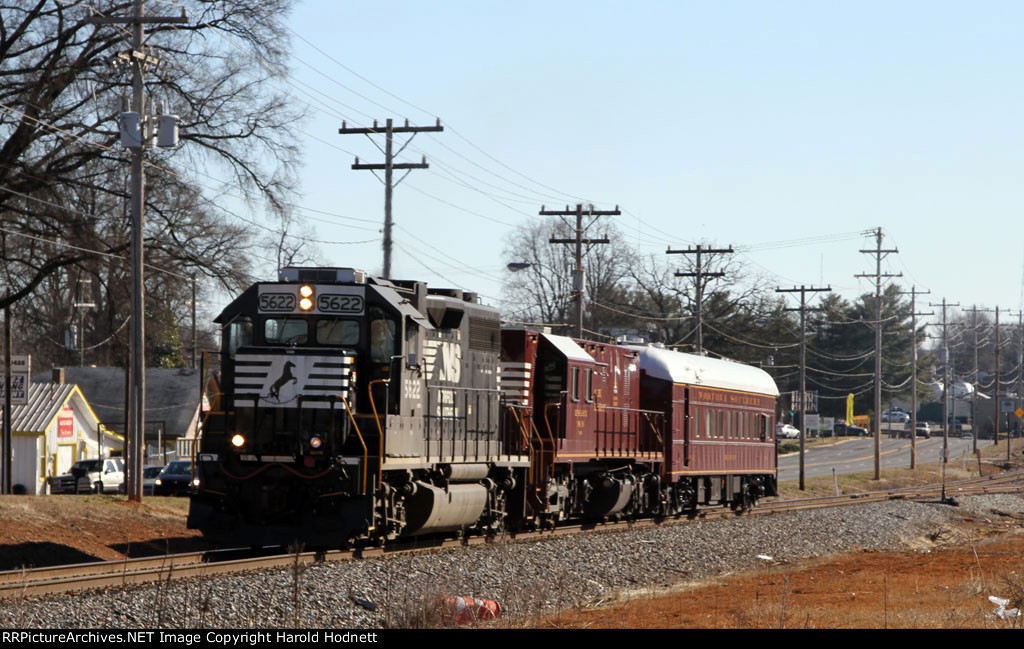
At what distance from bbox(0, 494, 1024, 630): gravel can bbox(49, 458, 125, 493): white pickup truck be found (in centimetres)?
2942

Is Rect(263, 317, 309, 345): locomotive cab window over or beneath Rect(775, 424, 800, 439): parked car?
over

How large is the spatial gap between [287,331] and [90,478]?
3532 cm

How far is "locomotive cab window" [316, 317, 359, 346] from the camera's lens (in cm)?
1823

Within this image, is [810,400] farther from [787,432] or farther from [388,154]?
[388,154]

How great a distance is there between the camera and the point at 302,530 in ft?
57.7

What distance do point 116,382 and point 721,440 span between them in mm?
44766

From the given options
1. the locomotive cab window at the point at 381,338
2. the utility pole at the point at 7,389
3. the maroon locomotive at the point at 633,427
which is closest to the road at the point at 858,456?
the maroon locomotive at the point at 633,427

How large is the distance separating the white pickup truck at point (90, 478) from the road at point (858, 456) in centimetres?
3175

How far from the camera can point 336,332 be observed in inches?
719

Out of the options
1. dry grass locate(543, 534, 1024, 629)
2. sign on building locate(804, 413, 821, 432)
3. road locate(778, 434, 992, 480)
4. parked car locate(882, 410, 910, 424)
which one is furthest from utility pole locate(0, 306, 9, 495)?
parked car locate(882, 410, 910, 424)

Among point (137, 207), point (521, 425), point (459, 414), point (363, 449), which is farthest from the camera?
point (137, 207)

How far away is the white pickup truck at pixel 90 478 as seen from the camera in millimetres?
49938

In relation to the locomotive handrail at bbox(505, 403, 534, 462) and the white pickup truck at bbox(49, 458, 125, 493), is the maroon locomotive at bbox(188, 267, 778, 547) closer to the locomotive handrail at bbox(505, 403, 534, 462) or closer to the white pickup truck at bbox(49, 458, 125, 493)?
the locomotive handrail at bbox(505, 403, 534, 462)

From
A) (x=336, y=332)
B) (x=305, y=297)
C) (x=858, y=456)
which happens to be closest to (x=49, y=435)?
(x=305, y=297)
